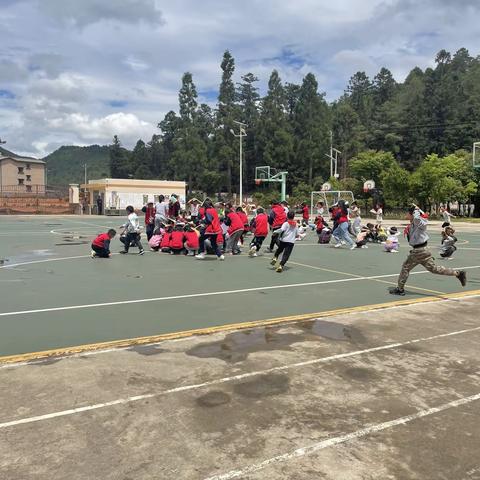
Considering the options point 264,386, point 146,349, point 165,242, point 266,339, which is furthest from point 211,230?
point 264,386

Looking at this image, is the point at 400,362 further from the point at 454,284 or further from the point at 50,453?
the point at 454,284

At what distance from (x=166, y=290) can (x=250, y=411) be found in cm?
559

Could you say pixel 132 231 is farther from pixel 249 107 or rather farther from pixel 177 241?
pixel 249 107

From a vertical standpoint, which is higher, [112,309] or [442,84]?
[442,84]

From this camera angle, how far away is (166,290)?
964 centimetres

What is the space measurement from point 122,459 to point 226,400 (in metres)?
1.20

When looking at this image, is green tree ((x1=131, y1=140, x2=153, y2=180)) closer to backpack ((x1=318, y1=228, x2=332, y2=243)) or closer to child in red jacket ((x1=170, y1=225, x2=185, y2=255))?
backpack ((x1=318, y1=228, x2=332, y2=243))

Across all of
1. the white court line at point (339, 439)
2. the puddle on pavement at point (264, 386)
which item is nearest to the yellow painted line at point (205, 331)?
the puddle on pavement at point (264, 386)

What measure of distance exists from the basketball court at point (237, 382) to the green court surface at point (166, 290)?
0.19 ft

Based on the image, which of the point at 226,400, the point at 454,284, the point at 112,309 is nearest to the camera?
the point at 226,400

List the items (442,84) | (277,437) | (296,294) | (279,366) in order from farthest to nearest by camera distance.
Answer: (442,84)
(296,294)
(279,366)
(277,437)

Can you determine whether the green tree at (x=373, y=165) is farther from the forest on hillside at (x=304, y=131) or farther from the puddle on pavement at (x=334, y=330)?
the puddle on pavement at (x=334, y=330)

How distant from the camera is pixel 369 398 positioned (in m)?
4.61

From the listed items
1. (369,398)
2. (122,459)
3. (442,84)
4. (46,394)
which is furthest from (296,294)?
(442,84)
